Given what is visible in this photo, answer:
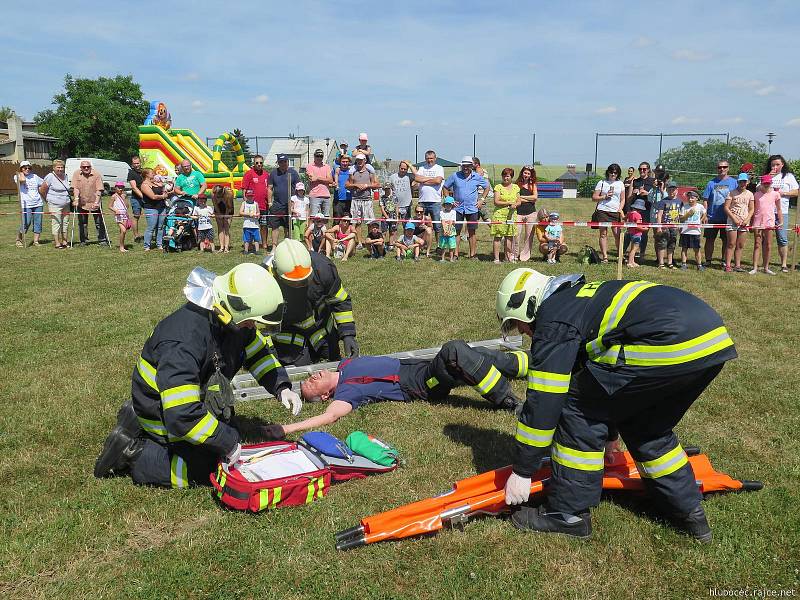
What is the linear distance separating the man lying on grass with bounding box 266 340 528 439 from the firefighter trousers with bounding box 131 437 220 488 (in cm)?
94

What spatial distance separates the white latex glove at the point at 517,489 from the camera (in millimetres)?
3717

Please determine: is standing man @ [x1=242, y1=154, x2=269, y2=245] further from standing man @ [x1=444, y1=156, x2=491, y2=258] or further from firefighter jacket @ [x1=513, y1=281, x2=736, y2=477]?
firefighter jacket @ [x1=513, y1=281, x2=736, y2=477]

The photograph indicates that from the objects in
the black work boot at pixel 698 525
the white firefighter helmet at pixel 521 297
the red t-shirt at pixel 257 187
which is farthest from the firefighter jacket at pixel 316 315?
Result: the red t-shirt at pixel 257 187

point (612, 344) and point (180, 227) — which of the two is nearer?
point (612, 344)

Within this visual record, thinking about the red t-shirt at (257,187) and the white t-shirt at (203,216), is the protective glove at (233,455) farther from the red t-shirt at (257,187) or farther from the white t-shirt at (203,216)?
the white t-shirt at (203,216)

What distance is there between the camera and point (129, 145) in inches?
2813

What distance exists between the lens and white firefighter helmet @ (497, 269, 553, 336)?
12.8ft

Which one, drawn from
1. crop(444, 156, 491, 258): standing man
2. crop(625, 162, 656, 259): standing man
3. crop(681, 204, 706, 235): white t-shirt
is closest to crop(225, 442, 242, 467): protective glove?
crop(444, 156, 491, 258): standing man

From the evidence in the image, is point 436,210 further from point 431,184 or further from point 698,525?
point 698,525

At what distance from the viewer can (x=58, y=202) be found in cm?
1612

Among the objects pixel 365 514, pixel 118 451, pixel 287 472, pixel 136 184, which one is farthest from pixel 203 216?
pixel 365 514

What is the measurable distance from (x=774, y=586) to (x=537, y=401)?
1.63 meters

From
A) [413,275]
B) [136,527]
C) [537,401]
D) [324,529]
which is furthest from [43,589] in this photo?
[413,275]

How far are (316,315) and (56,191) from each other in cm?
1286
